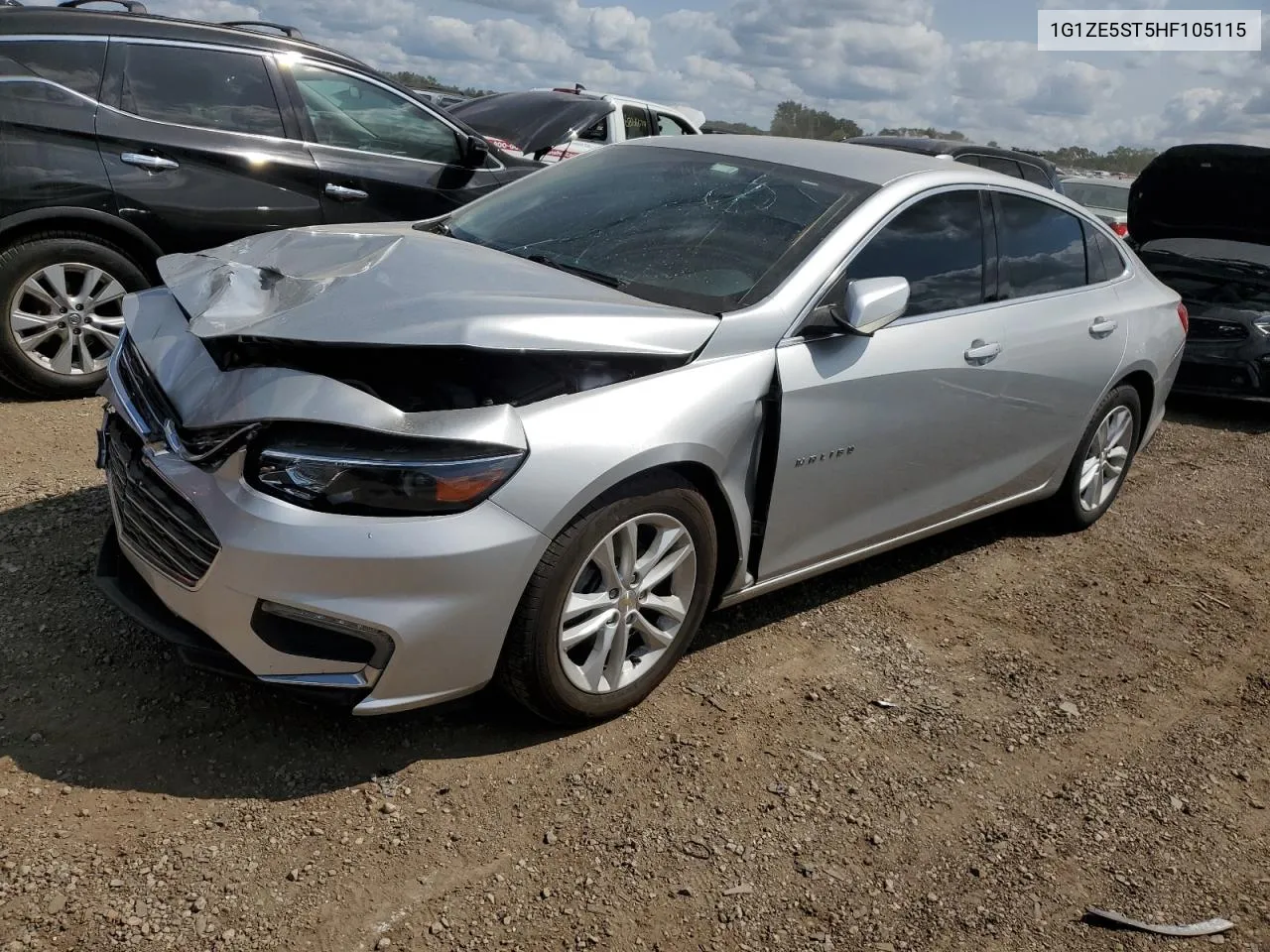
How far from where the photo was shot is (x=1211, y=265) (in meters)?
7.84

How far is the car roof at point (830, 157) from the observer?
385cm

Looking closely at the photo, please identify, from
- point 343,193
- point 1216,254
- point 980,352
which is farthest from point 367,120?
point 1216,254

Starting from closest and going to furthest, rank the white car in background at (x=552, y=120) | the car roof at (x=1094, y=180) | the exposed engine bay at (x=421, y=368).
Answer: the exposed engine bay at (x=421, y=368) → the white car in background at (x=552, y=120) → the car roof at (x=1094, y=180)

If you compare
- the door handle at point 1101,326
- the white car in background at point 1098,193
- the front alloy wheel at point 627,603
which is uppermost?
the door handle at point 1101,326

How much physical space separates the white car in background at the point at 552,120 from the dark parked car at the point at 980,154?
194 centimetres

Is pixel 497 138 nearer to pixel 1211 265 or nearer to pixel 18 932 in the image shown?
pixel 1211 265

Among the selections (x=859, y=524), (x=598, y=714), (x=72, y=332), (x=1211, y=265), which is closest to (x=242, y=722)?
(x=598, y=714)

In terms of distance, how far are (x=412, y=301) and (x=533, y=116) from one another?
6520 millimetres

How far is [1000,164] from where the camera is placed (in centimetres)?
1023

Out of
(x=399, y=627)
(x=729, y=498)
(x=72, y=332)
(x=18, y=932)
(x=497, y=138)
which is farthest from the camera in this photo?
(x=497, y=138)

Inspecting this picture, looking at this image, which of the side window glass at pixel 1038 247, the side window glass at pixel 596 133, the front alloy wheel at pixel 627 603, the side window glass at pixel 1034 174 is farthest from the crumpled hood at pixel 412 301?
the side window glass at pixel 1034 174

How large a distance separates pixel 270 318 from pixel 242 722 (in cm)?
111

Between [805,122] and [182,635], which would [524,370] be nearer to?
[182,635]

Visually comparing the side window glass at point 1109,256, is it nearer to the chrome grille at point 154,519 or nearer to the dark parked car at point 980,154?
the chrome grille at point 154,519
